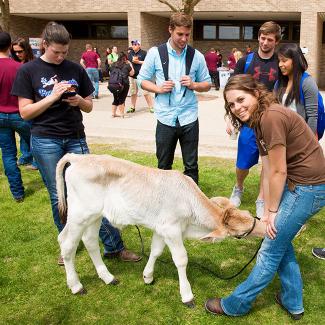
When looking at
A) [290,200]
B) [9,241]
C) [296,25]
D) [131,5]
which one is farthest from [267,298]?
[296,25]

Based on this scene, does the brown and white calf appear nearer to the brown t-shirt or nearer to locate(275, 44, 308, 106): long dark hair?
the brown t-shirt

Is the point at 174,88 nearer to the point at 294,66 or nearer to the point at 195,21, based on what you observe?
the point at 294,66

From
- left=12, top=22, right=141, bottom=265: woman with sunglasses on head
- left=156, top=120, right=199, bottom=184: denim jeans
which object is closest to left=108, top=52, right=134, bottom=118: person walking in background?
left=156, top=120, right=199, bottom=184: denim jeans

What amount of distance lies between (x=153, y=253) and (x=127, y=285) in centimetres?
46

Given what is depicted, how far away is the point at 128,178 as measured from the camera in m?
3.31

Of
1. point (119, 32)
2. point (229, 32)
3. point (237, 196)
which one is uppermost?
point (119, 32)

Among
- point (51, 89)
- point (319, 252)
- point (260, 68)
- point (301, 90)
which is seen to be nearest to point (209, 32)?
point (260, 68)

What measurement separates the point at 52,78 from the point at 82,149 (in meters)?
0.74

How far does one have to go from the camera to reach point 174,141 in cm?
498

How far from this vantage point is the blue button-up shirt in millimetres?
4801

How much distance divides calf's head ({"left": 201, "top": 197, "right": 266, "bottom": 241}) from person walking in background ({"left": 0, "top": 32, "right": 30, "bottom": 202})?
3718mm

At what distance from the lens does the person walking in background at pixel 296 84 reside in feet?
12.8

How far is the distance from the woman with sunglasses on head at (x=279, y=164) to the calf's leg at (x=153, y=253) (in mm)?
788

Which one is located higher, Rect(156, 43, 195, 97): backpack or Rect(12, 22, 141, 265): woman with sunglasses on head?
Rect(156, 43, 195, 97): backpack
